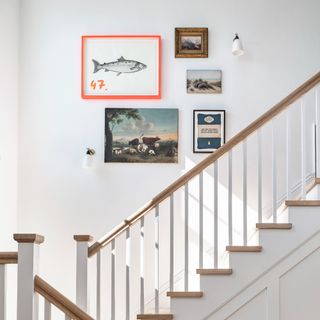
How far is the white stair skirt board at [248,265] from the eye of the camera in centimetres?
493

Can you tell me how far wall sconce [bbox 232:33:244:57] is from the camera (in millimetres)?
6316

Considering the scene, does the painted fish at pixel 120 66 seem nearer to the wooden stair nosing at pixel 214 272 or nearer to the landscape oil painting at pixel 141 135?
the landscape oil painting at pixel 141 135

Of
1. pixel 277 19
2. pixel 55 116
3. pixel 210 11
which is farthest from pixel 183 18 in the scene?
pixel 55 116

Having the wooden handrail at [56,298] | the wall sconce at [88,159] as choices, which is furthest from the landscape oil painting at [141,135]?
the wooden handrail at [56,298]

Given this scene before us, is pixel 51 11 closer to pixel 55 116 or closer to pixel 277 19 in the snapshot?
pixel 55 116

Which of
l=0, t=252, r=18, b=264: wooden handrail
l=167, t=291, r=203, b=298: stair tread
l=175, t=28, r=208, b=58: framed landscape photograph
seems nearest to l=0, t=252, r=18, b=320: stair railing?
l=0, t=252, r=18, b=264: wooden handrail

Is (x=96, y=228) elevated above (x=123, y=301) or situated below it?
above

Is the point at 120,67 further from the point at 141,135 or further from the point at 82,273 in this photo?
the point at 82,273

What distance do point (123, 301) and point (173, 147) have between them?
1.43m

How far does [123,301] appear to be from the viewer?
20.4 ft

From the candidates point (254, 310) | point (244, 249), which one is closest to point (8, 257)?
point (244, 249)

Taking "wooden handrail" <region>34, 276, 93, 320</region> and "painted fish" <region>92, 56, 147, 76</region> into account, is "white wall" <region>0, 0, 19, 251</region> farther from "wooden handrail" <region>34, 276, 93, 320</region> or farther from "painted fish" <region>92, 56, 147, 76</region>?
"wooden handrail" <region>34, 276, 93, 320</region>

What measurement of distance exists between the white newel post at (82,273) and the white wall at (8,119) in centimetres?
124

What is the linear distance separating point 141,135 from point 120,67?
659mm
